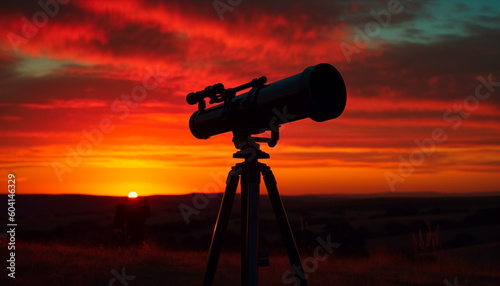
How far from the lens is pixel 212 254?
5164 mm

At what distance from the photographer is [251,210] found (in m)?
4.61

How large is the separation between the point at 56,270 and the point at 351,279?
562cm

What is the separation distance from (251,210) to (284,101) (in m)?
1.08

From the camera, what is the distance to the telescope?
4.65 m

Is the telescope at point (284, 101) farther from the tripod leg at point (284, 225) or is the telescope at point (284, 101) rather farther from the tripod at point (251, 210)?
the tripod leg at point (284, 225)

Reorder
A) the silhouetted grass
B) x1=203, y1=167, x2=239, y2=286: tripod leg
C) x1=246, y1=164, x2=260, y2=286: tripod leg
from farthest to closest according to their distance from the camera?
1. the silhouetted grass
2. x1=203, y1=167, x2=239, y2=286: tripod leg
3. x1=246, y1=164, x2=260, y2=286: tripod leg

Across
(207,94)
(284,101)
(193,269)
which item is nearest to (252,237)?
(284,101)

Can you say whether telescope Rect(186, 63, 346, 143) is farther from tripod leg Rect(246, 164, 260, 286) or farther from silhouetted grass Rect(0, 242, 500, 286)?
silhouetted grass Rect(0, 242, 500, 286)

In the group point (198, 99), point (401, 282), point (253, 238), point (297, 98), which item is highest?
point (198, 99)

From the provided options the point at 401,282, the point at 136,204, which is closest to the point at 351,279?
the point at 401,282

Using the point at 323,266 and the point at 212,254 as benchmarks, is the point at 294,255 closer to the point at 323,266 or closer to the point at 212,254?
the point at 212,254

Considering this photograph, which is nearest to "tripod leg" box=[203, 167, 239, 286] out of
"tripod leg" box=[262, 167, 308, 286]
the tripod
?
the tripod

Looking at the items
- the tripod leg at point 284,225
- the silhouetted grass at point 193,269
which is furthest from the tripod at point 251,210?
the silhouetted grass at point 193,269

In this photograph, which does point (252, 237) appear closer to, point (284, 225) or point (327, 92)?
point (284, 225)
